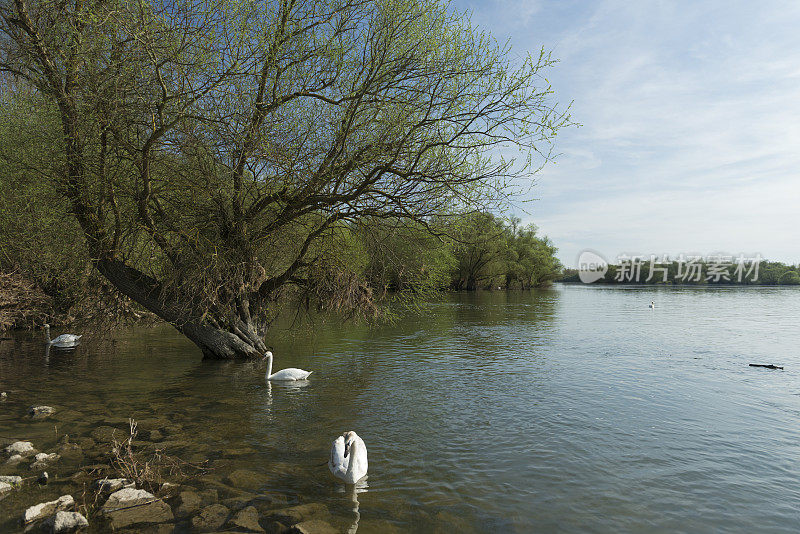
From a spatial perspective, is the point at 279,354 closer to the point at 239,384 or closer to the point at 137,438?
the point at 239,384

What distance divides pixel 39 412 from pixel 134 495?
5495 millimetres

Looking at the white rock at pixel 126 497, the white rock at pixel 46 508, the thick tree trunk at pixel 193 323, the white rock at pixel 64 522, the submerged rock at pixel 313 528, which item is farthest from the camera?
the thick tree trunk at pixel 193 323

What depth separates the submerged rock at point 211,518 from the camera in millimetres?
5520

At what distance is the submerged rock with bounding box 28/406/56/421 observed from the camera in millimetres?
9641

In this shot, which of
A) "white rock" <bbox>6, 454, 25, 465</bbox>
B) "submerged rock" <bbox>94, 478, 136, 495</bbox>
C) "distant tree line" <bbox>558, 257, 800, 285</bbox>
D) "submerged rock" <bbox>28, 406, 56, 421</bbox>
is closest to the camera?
"submerged rock" <bbox>94, 478, 136, 495</bbox>

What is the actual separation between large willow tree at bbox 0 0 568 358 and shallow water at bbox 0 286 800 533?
322cm

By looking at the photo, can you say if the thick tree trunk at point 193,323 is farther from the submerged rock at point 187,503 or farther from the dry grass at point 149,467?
the submerged rock at point 187,503

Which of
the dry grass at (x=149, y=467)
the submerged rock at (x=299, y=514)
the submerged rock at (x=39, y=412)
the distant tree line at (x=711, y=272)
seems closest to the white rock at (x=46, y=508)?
the dry grass at (x=149, y=467)

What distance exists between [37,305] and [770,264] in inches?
5443

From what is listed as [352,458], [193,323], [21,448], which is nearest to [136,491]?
[352,458]

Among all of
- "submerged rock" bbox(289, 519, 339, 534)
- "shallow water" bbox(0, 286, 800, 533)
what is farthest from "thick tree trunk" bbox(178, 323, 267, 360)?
"submerged rock" bbox(289, 519, 339, 534)

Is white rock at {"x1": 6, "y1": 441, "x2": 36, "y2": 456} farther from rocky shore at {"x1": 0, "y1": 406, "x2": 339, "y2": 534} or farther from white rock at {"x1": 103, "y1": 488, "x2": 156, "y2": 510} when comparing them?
white rock at {"x1": 103, "y1": 488, "x2": 156, "y2": 510}

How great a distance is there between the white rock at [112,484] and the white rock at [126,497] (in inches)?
8.2

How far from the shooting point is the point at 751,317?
33656 millimetres
